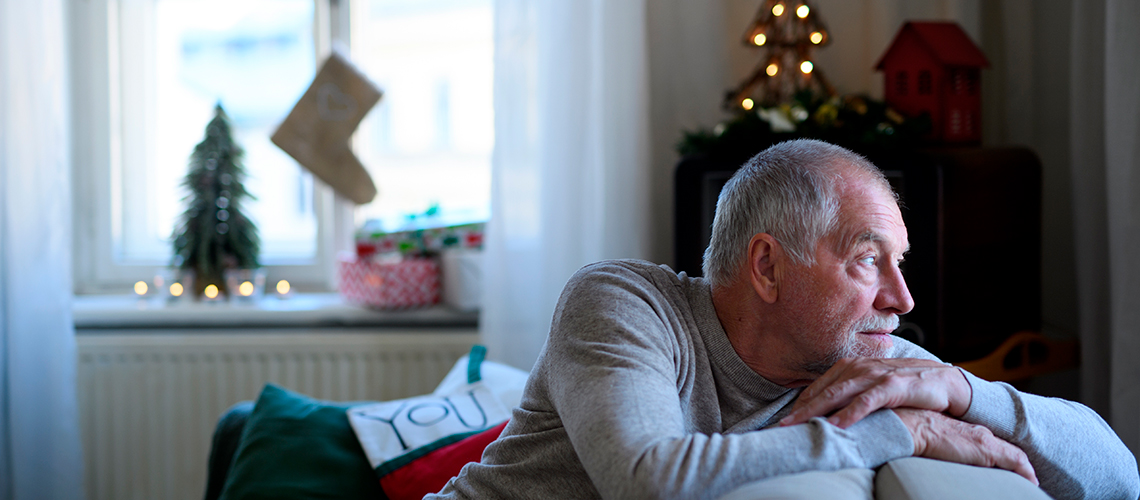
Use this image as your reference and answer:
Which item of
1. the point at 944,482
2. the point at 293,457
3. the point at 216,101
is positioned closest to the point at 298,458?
the point at 293,457

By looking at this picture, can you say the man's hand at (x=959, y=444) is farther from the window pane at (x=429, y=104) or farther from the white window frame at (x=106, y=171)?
the white window frame at (x=106, y=171)

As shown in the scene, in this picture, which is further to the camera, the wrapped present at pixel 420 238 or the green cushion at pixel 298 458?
the wrapped present at pixel 420 238

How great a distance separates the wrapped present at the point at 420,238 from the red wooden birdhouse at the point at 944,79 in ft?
4.08

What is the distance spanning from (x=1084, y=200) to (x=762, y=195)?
1.24 m

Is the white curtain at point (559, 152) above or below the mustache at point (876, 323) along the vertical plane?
above

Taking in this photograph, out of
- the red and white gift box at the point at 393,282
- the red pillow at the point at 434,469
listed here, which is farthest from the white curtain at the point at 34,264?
the red pillow at the point at 434,469

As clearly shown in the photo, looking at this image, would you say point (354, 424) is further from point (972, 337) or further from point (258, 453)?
point (972, 337)

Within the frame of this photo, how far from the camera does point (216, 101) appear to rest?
103 inches

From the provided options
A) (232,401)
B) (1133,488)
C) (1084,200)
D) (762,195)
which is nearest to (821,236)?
(762,195)

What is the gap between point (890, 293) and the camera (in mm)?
988

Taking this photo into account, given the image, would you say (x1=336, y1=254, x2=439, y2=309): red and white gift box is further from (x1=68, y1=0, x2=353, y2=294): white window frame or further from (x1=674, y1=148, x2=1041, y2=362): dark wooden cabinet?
(x1=674, y1=148, x2=1041, y2=362): dark wooden cabinet

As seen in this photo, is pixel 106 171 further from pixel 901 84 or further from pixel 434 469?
pixel 901 84

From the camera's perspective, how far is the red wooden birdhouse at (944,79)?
1.85 metres

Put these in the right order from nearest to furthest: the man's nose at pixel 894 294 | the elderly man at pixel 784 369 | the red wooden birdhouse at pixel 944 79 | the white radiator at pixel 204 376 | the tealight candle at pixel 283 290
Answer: the elderly man at pixel 784 369 < the man's nose at pixel 894 294 < the red wooden birdhouse at pixel 944 79 < the white radiator at pixel 204 376 < the tealight candle at pixel 283 290
